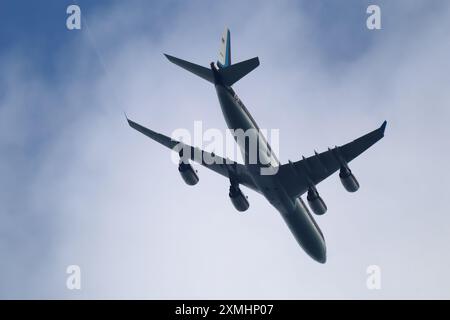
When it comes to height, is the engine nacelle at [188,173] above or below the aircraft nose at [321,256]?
above

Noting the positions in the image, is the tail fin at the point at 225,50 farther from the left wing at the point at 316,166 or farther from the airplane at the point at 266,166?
the left wing at the point at 316,166

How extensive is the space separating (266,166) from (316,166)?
132 inches

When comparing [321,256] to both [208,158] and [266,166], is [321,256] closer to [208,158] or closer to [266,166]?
[266,166]

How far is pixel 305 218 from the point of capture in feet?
127

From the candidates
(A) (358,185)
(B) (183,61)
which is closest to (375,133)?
(A) (358,185)

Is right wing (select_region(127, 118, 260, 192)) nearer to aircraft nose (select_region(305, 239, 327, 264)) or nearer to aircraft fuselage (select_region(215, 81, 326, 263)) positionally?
aircraft fuselage (select_region(215, 81, 326, 263))

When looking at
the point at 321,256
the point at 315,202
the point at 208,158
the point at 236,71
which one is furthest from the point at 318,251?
the point at 236,71

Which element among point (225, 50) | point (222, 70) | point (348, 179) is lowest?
point (348, 179)

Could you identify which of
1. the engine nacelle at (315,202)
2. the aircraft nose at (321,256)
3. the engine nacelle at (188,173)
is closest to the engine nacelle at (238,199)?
the engine nacelle at (188,173)

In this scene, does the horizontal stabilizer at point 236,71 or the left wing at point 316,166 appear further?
the left wing at point 316,166

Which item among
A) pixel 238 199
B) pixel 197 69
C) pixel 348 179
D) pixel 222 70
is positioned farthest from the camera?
pixel 238 199

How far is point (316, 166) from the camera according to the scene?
36.3m

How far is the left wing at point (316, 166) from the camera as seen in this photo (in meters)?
34.7

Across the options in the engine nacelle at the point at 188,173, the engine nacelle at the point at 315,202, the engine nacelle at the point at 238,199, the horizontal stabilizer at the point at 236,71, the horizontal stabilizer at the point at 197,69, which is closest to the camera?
the horizontal stabilizer at the point at 236,71
